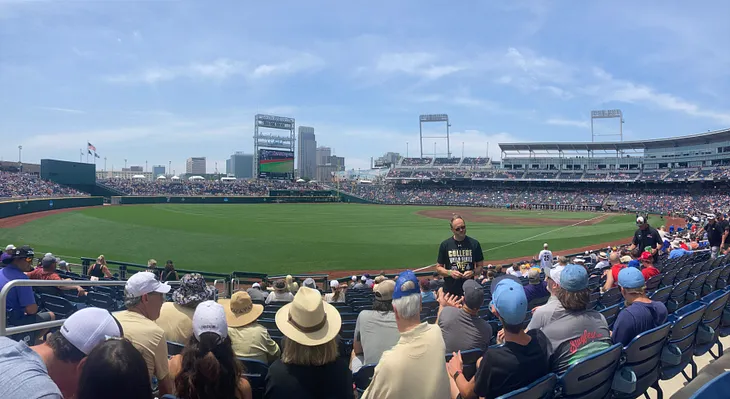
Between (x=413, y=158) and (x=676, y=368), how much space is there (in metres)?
115

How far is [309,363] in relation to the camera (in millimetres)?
2990

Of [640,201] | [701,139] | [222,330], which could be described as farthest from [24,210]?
[701,139]

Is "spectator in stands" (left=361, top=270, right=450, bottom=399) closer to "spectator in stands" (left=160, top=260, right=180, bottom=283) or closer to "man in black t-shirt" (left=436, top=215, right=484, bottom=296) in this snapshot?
"man in black t-shirt" (left=436, top=215, right=484, bottom=296)

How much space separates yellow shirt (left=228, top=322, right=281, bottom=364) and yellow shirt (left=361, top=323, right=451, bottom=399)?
5.55 feet

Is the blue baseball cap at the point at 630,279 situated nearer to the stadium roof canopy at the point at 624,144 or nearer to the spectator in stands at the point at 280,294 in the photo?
the spectator in stands at the point at 280,294

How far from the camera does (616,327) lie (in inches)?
171

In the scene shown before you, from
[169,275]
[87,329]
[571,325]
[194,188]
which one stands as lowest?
[169,275]

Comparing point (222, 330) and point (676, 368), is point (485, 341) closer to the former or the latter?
point (676, 368)

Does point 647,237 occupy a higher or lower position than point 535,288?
higher

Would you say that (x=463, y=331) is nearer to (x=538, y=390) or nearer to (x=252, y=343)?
(x=538, y=390)

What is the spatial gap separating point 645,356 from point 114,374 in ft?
14.1

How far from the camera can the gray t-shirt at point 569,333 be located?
11.7 ft

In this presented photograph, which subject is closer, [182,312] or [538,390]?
[538,390]

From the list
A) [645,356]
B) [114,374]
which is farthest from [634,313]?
[114,374]
